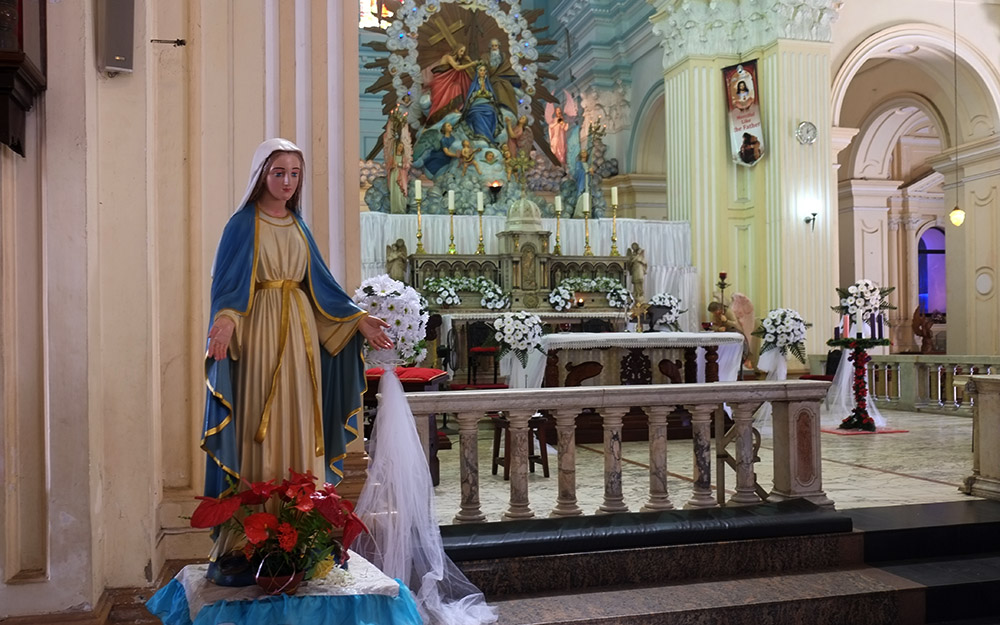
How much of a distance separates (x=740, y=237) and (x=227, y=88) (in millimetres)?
12620

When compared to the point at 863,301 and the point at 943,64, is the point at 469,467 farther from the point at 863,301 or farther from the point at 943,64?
the point at 943,64

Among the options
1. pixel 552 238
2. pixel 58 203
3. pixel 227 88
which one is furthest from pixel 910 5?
pixel 58 203

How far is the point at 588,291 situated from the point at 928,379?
4.94 meters

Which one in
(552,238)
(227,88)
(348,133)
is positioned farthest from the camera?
(552,238)

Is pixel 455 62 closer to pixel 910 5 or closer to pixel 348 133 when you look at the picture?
pixel 910 5

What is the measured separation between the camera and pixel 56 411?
3.33m

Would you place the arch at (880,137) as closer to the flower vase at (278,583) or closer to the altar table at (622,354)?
the altar table at (622,354)

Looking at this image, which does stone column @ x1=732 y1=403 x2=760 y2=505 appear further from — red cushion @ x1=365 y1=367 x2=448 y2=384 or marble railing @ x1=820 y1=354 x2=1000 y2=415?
marble railing @ x1=820 y1=354 x2=1000 y2=415

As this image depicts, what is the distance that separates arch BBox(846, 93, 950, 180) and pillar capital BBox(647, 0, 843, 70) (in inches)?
191

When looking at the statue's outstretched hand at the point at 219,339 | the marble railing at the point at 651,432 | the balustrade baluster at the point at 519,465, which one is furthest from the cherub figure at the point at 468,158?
the statue's outstretched hand at the point at 219,339

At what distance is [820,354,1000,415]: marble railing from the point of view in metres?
11.0

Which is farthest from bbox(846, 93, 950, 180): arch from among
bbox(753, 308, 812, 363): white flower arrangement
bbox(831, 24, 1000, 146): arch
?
bbox(753, 308, 812, 363): white flower arrangement

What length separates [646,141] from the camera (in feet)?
64.3

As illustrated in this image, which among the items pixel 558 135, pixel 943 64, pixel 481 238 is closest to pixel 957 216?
pixel 943 64
